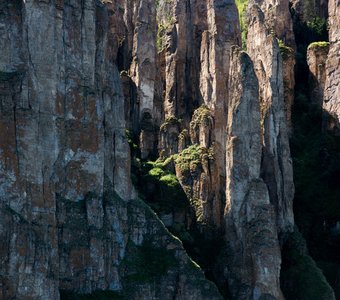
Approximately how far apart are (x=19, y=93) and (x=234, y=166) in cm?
1305

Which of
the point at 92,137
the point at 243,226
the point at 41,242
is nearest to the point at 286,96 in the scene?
the point at 243,226

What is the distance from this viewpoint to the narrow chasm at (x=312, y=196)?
58219 millimetres

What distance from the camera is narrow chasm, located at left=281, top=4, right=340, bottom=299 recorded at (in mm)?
58219

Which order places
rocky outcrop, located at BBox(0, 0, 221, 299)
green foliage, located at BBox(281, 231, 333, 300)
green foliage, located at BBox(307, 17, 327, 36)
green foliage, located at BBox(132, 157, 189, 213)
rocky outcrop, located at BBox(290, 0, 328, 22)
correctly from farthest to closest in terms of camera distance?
rocky outcrop, located at BBox(290, 0, 328, 22) → green foliage, located at BBox(307, 17, 327, 36) → green foliage, located at BBox(132, 157, 189, 213) → green foliage, located at BBox(281, 231, 333, 300) → rocky outcrop, located at BBox(0, 0, 221, 299)

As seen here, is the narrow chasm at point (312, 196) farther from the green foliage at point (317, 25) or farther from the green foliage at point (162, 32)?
the green foliage at point (162, 32)

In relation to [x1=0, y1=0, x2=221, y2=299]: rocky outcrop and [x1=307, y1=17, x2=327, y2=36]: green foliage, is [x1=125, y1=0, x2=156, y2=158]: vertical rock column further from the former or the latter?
[x1=307, y1=17, x2=327, y2=36]: green foliage

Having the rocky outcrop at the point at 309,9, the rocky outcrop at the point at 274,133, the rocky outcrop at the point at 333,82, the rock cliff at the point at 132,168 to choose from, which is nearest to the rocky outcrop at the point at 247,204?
the rock cliff at the point at 132,168

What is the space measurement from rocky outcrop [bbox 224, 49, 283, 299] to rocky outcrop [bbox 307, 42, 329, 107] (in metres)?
14.5

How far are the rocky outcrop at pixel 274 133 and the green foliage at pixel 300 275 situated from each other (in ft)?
4.57

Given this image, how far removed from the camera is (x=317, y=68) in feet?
246

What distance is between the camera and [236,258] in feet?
186

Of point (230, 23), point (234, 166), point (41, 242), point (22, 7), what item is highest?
point (230, 23)

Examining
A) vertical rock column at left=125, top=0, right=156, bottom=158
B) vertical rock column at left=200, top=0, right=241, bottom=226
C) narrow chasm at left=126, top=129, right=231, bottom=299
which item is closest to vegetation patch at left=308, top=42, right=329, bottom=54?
vertical rock column at left=200, top=0, right=241, bottom=226

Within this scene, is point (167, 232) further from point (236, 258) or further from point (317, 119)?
point (317, 119)
